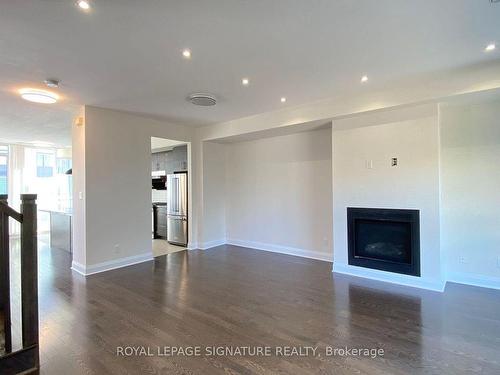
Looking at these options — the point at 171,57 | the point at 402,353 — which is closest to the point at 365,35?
the point at 171,57

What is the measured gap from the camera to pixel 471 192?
376cm

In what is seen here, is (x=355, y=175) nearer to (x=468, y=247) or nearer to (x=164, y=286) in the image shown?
(x=468, y=247)

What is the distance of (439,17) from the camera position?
85.2 inches

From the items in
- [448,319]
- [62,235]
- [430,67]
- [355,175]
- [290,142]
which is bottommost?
[448,319]

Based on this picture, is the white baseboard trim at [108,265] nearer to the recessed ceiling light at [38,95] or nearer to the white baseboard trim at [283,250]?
the white baseboard trim at [283,250]

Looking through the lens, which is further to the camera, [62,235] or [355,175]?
[62,235]

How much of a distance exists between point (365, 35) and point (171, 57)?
1838 millimetres

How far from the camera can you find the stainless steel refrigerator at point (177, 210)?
6270 millimetres

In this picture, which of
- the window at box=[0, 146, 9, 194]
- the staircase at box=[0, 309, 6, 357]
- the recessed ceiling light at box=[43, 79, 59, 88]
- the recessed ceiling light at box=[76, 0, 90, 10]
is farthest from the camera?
the window at box=[0, 146, 9, 194]

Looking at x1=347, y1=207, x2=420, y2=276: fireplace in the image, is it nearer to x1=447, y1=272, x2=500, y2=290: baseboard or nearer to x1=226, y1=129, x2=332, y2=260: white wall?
x1=447, y1=272, x2=500, y2=290: baseboard

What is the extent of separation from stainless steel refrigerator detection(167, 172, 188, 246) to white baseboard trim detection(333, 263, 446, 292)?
11.5 feet

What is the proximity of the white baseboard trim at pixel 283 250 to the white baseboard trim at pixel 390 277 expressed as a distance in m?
0.70

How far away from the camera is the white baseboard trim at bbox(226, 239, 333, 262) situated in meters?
5.16

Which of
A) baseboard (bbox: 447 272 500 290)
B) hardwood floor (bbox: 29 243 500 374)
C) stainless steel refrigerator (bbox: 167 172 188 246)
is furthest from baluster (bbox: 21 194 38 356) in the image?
baseboard (bbox: 447 272 500 290)
